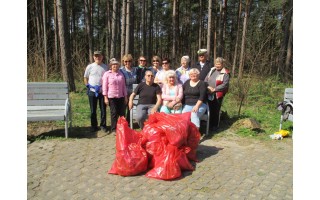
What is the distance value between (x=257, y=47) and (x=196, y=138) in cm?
491

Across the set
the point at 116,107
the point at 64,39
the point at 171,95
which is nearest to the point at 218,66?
the point at 171,95

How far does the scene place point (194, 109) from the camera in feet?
17.9

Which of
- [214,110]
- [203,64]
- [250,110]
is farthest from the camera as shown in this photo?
[250,110]

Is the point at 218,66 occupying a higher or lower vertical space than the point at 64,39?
lower

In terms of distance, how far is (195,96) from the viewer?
5.57 meters

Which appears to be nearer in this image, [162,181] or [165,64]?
[162,181]

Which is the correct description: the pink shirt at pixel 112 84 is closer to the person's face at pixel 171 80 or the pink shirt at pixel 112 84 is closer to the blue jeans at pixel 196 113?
the person's face at pixel 171 80

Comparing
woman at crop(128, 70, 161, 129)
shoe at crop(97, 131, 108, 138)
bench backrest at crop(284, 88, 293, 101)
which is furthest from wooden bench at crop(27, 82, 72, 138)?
bench backrest at crop(284, 88, 293, 101)

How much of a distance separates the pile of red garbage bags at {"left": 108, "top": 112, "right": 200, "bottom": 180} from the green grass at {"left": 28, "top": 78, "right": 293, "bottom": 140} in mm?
1835

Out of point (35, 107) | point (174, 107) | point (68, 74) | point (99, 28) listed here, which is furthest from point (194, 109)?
point (99, 28)

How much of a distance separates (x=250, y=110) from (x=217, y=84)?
3.25 metres

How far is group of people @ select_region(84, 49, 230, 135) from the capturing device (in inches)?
218

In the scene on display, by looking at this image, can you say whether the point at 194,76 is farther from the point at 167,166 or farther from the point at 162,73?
the point at 167,166

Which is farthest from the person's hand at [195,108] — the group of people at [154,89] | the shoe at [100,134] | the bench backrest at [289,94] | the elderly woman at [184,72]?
the bench backrest at [289,94]
